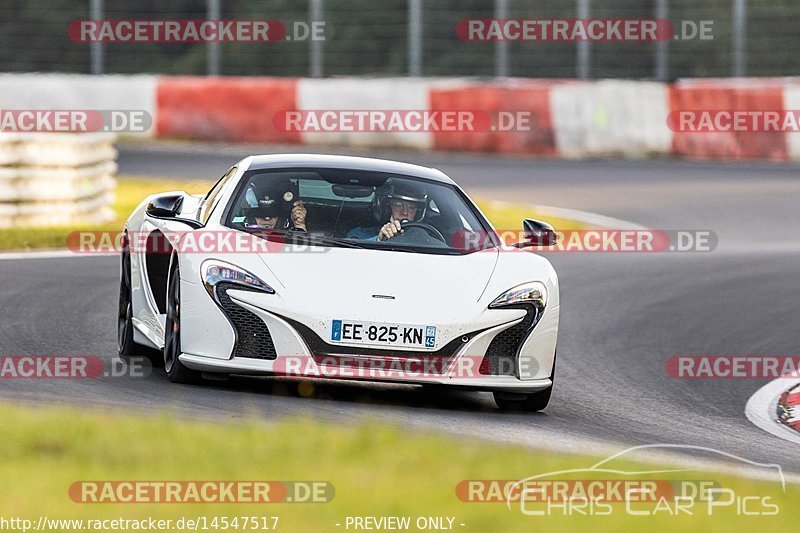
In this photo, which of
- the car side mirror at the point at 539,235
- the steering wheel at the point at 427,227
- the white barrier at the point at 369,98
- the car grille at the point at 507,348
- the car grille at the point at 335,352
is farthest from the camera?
the white barrier at the point at 369,98

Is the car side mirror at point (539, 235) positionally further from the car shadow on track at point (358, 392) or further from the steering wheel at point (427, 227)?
the car shadow on track at point (358, 392)

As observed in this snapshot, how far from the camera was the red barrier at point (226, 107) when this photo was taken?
2595 cm

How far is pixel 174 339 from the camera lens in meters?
8.14

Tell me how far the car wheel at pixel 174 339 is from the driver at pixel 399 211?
1.00m

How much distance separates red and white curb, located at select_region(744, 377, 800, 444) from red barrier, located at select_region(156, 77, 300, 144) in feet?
54.5

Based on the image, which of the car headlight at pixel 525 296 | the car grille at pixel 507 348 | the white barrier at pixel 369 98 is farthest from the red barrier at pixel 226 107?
the car grille at pixel 507 348

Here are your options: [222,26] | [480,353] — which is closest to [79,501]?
[480,353]

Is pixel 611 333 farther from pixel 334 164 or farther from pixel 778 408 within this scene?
pixel 334 164

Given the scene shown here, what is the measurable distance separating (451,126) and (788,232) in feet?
27.4

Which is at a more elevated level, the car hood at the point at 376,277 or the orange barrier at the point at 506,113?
the car hood at the point at 376,277

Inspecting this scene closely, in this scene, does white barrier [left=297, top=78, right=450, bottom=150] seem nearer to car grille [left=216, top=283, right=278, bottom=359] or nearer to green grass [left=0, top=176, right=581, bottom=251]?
green grass [left=0, top=176, right=581, bottom=251]

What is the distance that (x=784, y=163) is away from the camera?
79.7 feet

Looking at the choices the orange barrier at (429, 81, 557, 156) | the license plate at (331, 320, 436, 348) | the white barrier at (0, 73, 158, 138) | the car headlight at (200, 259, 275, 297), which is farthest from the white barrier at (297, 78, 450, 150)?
the license plate at (331, 320, 436, 348)

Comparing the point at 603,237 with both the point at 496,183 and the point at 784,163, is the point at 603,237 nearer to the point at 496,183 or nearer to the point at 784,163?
the point at 496,183
